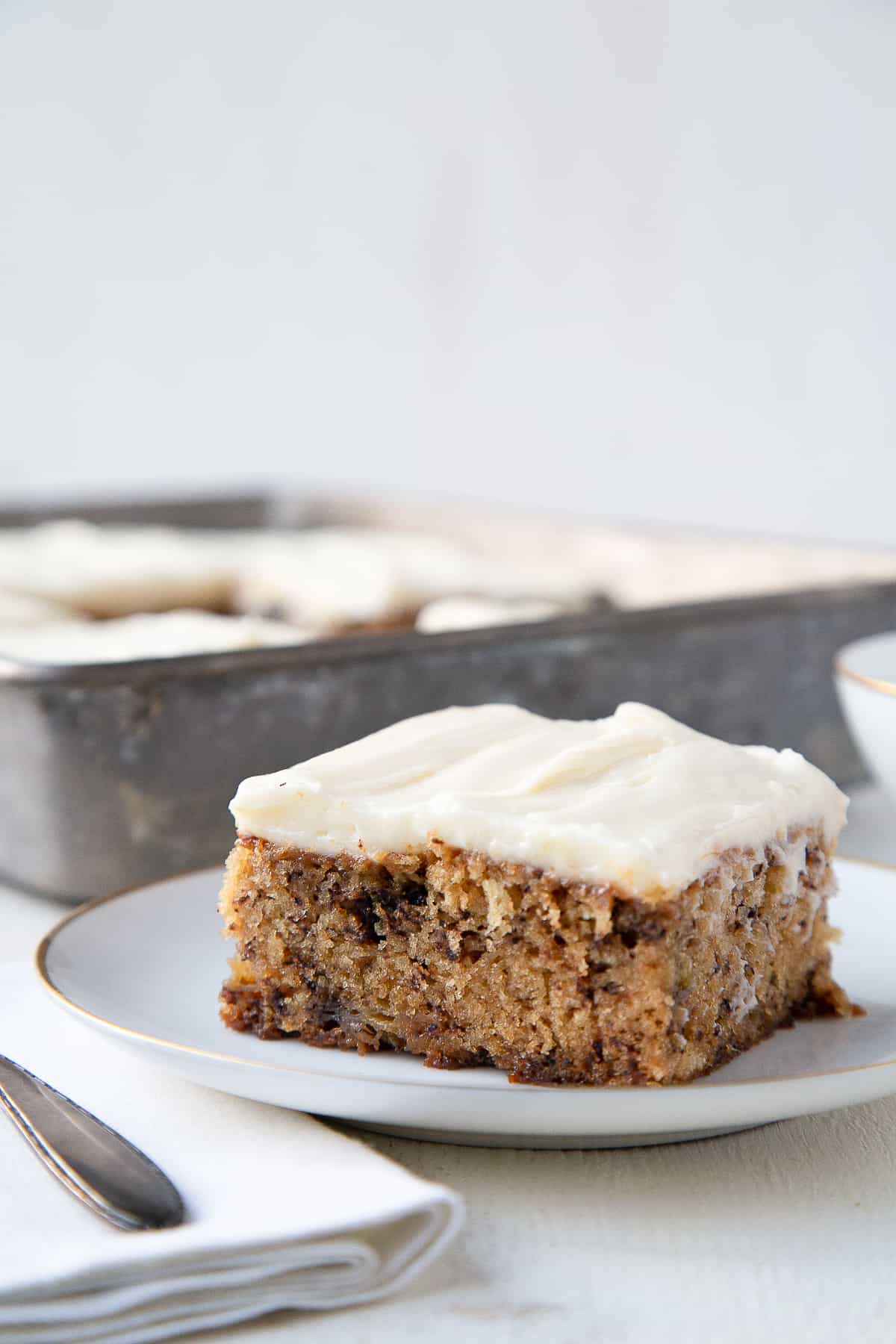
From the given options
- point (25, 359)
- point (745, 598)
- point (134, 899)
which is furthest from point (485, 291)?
point (134, 899)

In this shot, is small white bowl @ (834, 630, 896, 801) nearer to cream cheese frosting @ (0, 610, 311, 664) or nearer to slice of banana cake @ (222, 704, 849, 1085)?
slice of banana cake @ (222, 704, 849, 1085)

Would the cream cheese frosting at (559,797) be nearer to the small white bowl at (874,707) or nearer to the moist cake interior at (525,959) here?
the moist cake interior at (525,959)

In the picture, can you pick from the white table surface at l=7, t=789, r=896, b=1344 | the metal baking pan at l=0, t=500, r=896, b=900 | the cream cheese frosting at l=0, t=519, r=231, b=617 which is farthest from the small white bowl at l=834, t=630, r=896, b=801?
the cream cheese frosting at l=0, t=519, r=231, b=617

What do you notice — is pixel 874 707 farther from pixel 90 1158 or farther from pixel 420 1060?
pixel 90 1158

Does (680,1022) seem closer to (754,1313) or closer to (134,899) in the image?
(754,1313)

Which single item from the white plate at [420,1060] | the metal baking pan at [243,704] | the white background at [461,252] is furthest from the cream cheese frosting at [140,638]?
the white background at [461,252]
